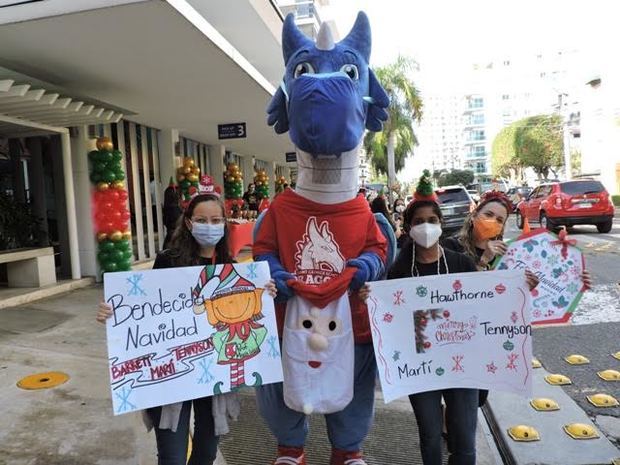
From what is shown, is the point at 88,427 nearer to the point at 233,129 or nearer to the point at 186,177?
the point at 186,177

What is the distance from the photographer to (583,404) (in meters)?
3.91

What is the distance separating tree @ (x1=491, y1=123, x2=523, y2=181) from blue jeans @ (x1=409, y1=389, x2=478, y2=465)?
2340 inches

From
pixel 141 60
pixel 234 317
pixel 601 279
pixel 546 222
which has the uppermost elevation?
pixel 141 60


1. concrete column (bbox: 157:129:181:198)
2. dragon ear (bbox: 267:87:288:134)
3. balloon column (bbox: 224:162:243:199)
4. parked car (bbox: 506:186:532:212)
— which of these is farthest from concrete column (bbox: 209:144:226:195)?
dragon ear (bbox: 267:87:288:134)

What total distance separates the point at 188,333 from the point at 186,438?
1.61 feet

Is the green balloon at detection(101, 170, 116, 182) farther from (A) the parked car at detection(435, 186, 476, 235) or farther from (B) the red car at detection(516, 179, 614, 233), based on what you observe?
→ (B) the red car at detection(516, 179, 614, 233)

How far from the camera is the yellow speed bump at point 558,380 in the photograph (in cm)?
432

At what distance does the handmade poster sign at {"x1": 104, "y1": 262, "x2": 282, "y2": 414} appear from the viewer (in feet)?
7.79

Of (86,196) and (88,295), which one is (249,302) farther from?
(86,196)

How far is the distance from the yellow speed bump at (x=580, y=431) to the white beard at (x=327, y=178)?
6.96 feet

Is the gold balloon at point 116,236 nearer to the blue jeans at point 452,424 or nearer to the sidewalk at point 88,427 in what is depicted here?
the sidewalk at point 88,427

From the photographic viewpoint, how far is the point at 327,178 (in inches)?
114

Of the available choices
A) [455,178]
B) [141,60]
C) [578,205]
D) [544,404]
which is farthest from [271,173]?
[455,178]

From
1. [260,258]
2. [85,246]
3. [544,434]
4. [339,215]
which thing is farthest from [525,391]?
[85,246]
